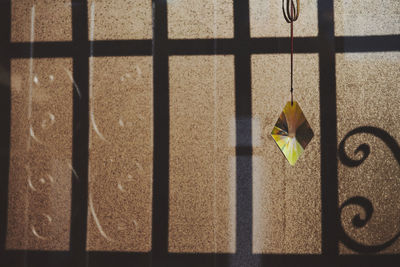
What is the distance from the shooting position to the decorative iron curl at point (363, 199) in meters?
1.86

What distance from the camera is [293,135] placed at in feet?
3.97

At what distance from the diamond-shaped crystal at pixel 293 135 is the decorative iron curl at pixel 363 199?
0.86m

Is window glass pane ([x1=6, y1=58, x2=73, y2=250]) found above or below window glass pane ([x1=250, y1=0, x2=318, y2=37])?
below

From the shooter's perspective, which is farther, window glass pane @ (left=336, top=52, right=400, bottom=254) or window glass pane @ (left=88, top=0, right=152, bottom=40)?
window glass pane @ (left=88, top=0, right=152, bottom=40)

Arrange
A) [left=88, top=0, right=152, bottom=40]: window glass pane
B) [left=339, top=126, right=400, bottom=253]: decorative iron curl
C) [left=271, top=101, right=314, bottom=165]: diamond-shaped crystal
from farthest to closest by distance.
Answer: [left=88, top=0, right=152, bottom=40]: window glass pane < [left=339, top=126, right=400, bottom=253]: decorative iron curl < [left=271, top=101, right=314, bottom=165]: diamond-shaped crystal

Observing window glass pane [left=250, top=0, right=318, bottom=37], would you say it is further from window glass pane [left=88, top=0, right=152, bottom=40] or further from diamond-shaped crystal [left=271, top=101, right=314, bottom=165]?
diamond-shaped crystal [left=271, top=101, right=314, bottom=165]

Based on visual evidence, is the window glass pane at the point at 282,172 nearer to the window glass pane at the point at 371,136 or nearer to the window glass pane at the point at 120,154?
the window glass pane at the point at 371,136

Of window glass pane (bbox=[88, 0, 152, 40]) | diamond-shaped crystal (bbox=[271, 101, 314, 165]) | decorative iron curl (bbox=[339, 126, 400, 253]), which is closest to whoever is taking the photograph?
diamond-shaped crystal (bbox=[271, 101, 314, 165])

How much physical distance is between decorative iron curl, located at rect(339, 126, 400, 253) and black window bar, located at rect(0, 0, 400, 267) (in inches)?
1.9

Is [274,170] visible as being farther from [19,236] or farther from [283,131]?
[19,236]

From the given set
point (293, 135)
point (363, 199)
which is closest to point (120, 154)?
point (293, 135)

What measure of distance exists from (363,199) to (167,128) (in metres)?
1.42

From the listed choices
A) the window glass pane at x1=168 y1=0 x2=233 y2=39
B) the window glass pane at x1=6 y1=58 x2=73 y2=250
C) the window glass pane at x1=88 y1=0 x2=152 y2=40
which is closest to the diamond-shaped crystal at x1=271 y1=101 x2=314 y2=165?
the window glass pane at x1=168 y1=0 x2=233 y2=39

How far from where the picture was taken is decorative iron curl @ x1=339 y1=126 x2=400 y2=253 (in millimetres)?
1863
